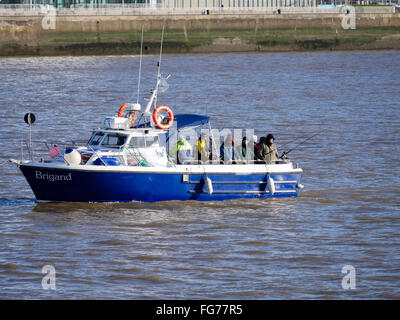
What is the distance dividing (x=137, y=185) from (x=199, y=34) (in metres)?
53.1

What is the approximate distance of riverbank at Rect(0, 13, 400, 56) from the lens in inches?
2606

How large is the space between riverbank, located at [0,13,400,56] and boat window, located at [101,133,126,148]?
155 ft

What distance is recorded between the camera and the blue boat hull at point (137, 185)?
19.2 metres

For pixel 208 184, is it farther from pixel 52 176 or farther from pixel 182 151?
pixel 52 176

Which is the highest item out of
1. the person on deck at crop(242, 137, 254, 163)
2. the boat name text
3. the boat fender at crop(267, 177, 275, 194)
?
the person on deck at crop(242, 137, 254, 163)

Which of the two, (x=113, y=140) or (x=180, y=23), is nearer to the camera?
(x=113, y=140)

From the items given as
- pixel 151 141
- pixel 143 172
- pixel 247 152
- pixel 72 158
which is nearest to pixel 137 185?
pixel 143 172

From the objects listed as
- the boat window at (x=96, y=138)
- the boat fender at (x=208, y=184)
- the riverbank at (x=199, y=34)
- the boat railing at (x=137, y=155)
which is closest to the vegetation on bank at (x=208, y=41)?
the riverbank at (x=199, y=34)

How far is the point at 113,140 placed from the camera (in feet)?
66.1

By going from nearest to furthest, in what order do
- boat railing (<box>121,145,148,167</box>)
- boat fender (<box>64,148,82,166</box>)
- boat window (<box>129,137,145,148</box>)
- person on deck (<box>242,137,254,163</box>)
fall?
1. boat fender (<box>64,148,82,166</box>)
2. boat railing (<box>121,145,148,167</box>)
3. boat window (<box>129,137,145,148</box>)
4. person on deck (<box>242,137,254,163</box>)

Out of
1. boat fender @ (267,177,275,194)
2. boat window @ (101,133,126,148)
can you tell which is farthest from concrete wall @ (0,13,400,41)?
boat fender @ (267,177,275,194)

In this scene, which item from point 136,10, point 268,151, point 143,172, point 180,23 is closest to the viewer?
point 143,172

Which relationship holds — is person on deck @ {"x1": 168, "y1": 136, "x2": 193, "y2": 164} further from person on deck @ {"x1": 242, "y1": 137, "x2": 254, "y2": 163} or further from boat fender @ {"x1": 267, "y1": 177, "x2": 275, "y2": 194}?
boat fender @ {"x1": 267, "y1": 177, "x2": 275, "y2": 194}

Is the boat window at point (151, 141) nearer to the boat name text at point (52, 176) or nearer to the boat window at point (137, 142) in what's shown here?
the boat window at point (137, 142)
